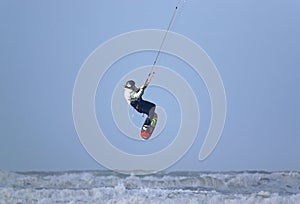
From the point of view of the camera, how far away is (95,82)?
2652 mm

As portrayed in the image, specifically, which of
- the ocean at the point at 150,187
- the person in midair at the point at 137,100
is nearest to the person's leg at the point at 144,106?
the person in midair at the point at 137,100

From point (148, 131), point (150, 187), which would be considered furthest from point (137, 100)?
point (150, 187)

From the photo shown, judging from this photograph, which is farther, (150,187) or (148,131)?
(148,131)

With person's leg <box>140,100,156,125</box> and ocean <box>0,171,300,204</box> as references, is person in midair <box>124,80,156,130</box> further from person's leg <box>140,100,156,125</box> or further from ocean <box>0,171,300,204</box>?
ocean <box>0,171,300,204</box>

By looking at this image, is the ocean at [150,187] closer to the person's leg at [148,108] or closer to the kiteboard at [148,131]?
the kiteboard at [148,131]

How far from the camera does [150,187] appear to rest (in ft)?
8.18

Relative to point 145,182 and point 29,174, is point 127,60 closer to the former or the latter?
point 145,182

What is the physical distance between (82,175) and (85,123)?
314 millimetres

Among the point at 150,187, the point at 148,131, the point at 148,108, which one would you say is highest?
the point at 148,108

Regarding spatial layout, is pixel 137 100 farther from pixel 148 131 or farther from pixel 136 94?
pixel 148 131

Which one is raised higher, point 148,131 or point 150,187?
point 148,131

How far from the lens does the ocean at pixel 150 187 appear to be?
7.27 ft

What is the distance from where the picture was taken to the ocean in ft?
7.27

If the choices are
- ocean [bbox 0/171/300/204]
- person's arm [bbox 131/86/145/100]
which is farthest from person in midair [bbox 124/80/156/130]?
ocean [bbox 0/171/300/204]
